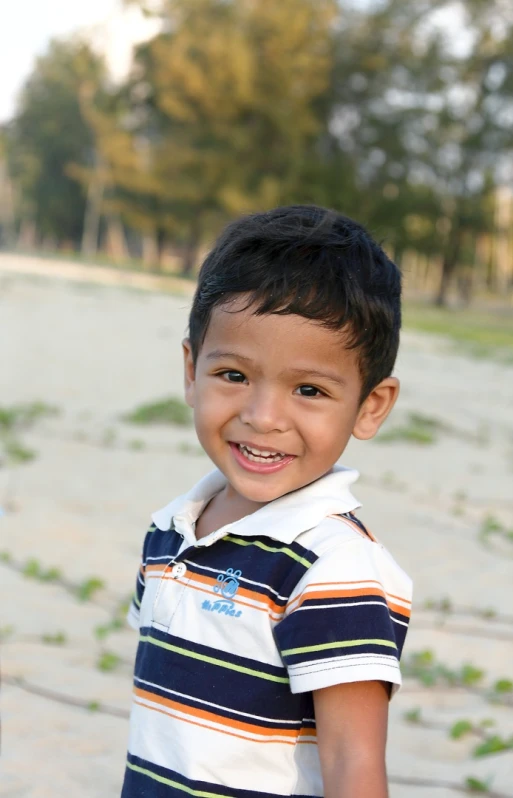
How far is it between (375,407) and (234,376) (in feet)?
0.78

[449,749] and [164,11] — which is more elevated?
[164,11]

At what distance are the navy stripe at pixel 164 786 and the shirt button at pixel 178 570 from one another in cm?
26

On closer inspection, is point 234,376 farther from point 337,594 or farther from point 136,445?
point 136,445

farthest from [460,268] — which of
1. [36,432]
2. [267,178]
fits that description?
[36,432]

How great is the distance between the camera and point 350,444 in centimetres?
630

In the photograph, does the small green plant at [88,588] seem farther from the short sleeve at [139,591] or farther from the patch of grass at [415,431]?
the patch of grass at [415,431]

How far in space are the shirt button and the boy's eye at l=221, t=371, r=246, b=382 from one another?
275 millimetres

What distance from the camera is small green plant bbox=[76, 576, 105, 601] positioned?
339cm

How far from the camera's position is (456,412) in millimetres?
7902

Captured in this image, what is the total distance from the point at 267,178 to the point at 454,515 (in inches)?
987

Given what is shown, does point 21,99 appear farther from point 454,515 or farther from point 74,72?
point 454,515

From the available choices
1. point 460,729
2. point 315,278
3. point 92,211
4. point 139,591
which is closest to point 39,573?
point 460,729

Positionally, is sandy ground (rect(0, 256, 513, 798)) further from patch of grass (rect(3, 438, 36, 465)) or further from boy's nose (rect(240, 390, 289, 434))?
boy's nose (rect(240, 390, 289, 434))

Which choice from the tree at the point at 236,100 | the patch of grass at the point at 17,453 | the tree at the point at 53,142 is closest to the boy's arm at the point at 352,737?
the patch of grass at the point at 17,453
